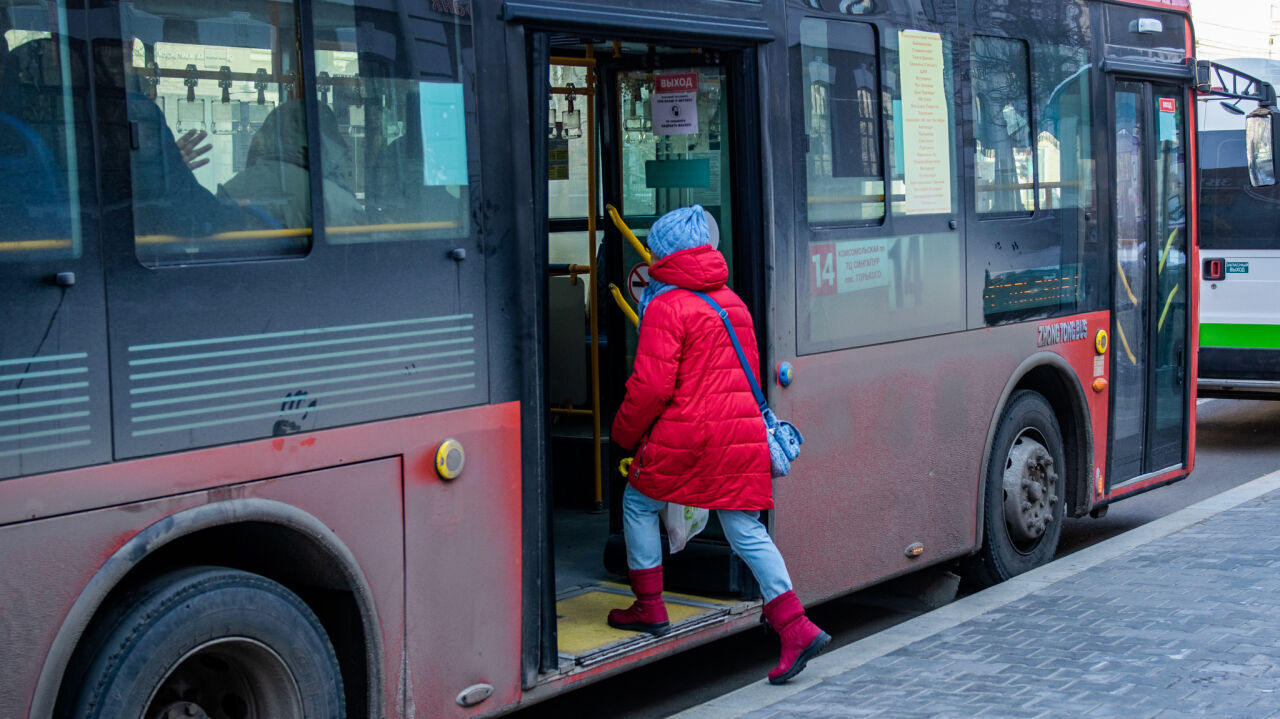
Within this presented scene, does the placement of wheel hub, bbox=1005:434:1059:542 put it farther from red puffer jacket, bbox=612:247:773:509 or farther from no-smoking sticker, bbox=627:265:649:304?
red puffer jacket, bbox=612:247:773:509

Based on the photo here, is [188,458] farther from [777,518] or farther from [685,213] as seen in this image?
[777,518]

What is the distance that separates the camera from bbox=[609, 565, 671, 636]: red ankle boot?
5258mm

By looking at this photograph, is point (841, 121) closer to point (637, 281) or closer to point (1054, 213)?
point (637, 281)

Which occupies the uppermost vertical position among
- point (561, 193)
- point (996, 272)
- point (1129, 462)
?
point (561, 193)

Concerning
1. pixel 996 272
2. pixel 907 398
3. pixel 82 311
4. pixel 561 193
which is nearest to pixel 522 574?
pixel 82 311

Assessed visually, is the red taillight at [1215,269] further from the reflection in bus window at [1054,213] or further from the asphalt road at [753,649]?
the reflection in bus window at [1054,213]

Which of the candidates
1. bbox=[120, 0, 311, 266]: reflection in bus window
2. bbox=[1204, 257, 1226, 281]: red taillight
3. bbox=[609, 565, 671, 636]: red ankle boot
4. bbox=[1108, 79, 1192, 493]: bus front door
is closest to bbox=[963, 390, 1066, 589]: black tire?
bbox=[1108, 79, 1192, 493]: bus front door

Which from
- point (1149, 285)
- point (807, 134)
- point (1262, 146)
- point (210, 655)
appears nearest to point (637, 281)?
point (807, 134)

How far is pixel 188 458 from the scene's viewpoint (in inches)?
142

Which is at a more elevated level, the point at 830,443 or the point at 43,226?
the point at 43,226

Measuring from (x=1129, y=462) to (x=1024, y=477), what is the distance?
1277 millimetres

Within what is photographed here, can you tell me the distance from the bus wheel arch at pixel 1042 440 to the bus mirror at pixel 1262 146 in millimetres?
2320

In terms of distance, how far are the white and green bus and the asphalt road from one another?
1508mm

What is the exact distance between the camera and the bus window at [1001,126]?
684 centimetres
